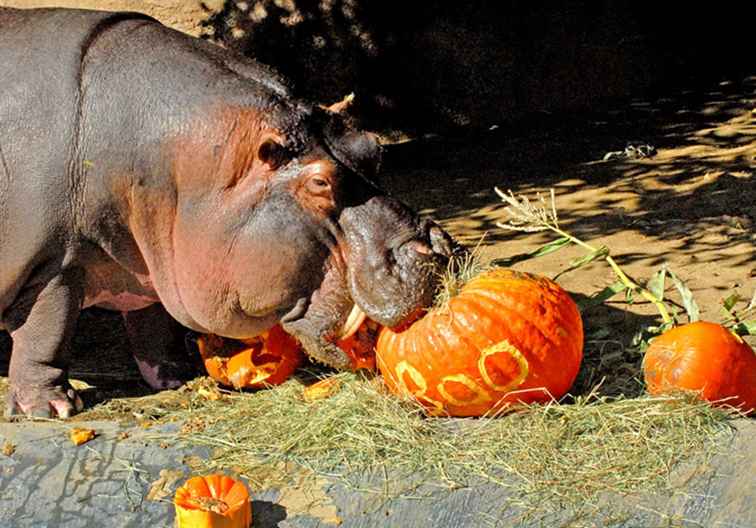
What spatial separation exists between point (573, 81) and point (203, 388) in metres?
6.57

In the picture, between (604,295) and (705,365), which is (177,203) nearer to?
(604,295)

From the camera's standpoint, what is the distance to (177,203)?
4895mm

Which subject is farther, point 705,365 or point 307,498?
point 705,365

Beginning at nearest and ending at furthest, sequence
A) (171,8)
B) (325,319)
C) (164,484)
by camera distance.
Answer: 1. (164,484)
2. (325,319)
3. (171,8)

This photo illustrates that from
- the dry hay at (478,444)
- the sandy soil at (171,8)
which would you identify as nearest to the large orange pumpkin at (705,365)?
the dry hay at (478,444)

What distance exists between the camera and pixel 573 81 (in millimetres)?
11047

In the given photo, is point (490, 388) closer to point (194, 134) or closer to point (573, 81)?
point (194, 134)

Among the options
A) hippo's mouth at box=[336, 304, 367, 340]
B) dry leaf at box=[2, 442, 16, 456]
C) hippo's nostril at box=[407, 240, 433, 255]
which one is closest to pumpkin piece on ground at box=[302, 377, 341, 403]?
hippo's mouth at box=[336, 304, 367, 340]

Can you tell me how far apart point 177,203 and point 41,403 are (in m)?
1.04

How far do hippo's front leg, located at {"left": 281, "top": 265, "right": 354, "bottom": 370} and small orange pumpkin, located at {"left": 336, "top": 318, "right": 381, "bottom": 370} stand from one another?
0.03 metres

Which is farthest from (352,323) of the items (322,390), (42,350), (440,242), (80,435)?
(42,350)

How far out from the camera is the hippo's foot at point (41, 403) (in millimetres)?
5133

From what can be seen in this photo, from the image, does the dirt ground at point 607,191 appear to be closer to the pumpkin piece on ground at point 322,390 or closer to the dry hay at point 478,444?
the dry hay at point 478,444

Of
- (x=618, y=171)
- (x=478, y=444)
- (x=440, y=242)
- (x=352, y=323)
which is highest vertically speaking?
(x=440, y=242)
